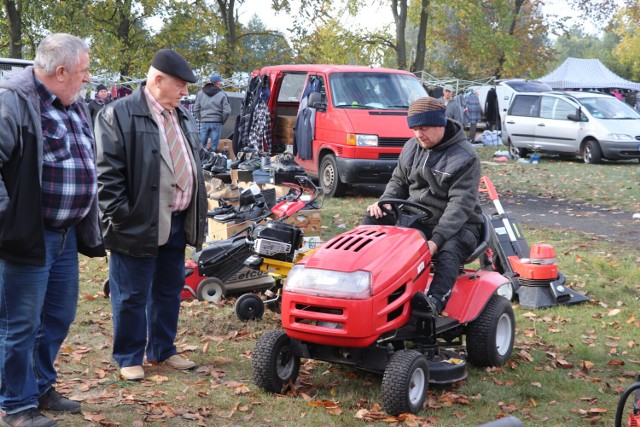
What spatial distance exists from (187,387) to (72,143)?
1.76 m

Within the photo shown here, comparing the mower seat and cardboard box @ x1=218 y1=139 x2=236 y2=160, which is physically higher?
the mower seat

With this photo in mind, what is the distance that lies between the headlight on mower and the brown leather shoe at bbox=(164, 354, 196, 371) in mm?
1036

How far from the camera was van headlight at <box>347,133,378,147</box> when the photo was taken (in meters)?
13.2

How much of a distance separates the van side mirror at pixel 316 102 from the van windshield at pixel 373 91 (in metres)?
0.20

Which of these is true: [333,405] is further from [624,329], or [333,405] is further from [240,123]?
[240,123]

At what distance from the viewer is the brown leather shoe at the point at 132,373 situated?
5250mm

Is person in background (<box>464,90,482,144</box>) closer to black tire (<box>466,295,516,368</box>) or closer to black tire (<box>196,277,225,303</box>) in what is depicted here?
black tire (<box>196,277,225,303</box>)

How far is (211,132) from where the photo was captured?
54.6 ft

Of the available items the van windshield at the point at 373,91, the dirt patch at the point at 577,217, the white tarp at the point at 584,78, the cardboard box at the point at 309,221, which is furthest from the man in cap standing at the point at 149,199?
the white tarp at the point at 584,78

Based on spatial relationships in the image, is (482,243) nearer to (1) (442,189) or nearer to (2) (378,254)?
(1) (442,189)

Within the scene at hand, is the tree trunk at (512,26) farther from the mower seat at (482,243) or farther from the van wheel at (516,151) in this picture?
the mower seat at (482,243)

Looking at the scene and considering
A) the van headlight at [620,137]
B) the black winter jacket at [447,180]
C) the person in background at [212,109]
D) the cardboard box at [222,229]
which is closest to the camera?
the black winter jacket at [447,180]

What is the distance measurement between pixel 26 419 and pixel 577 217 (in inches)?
380

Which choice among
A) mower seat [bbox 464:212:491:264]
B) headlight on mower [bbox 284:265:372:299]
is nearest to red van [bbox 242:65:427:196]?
mower seat [bbox 464:212:491:264]
